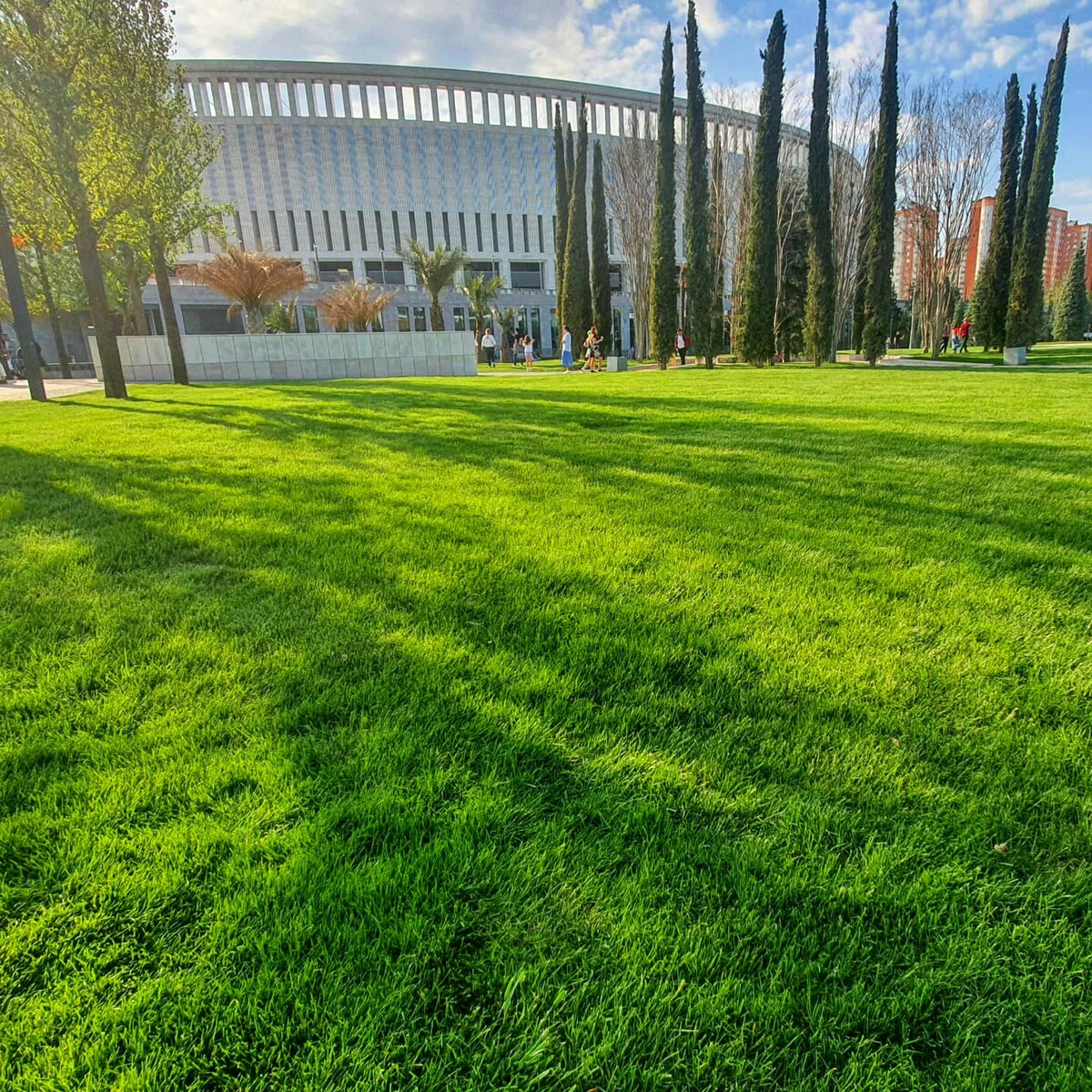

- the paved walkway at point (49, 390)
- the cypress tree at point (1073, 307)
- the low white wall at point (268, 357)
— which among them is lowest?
the paved walkway at point (49, 390)

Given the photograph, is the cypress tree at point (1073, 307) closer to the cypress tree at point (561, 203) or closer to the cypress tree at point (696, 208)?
the cypress tree at point (696, 208)

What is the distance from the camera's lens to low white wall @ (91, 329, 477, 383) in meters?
19.0

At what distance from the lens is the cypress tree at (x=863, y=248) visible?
26.0m

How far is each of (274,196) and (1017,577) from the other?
6352cm

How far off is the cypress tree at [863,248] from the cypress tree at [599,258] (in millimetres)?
12406

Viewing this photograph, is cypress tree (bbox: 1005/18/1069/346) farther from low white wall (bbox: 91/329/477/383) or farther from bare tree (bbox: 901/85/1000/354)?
low white wall (bbox: 91/329/477/383)

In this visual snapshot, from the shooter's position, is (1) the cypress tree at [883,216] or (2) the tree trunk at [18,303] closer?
(2) the tree trunk at [18,303]

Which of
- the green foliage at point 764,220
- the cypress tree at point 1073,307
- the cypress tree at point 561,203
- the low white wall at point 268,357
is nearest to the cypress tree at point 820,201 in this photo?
the green foliage at point 764,220

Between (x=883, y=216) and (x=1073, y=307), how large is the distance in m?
41.9

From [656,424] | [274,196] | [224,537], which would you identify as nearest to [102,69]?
[656,424]

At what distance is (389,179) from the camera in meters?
55.0

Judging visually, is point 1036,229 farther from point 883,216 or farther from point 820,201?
point 820,201

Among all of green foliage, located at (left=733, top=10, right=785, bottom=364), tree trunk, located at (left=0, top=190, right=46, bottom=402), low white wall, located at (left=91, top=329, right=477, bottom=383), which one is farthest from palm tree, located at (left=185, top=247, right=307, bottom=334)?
green foliage, located at (left=733, top=10, right=785, bottom=364)

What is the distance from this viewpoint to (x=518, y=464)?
6.04m
